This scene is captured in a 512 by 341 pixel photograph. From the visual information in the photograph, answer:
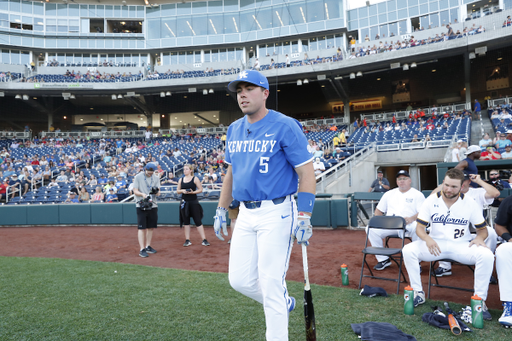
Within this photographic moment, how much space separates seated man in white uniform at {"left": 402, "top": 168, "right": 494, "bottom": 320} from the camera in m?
3.68

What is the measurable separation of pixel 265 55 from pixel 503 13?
18415mm

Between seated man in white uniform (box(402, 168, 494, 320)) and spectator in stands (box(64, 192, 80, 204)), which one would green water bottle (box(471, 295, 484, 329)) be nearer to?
seated man in white uniform (box(402, 168, 494, 320))

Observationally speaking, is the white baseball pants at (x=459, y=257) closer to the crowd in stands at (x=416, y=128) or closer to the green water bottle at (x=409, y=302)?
the green water bottle at (x=409, y=302)

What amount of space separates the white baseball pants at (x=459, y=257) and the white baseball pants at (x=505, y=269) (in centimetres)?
9

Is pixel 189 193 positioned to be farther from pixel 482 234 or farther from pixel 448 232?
pixel 482 234

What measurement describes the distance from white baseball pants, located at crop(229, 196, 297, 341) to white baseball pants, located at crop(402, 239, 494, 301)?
6.83ft

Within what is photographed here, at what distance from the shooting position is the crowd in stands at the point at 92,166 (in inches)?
561

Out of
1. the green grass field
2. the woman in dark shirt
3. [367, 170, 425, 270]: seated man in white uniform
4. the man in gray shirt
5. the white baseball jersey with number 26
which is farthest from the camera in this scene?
the woman in dark shirt

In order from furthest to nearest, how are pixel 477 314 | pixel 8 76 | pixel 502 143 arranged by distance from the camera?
pixel 8 76, pixel 502 143, pixel 477 314

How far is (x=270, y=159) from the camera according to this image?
2.42 metres

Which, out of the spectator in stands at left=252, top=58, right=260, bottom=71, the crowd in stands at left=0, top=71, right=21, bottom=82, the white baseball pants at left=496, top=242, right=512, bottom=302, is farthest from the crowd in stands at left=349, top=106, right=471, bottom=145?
the crowd in stands at left=0, top=71, right=21, bottom=82

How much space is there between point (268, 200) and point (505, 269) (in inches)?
105

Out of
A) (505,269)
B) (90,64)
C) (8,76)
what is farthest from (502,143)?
(8,76)

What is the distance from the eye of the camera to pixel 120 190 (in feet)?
46.4
